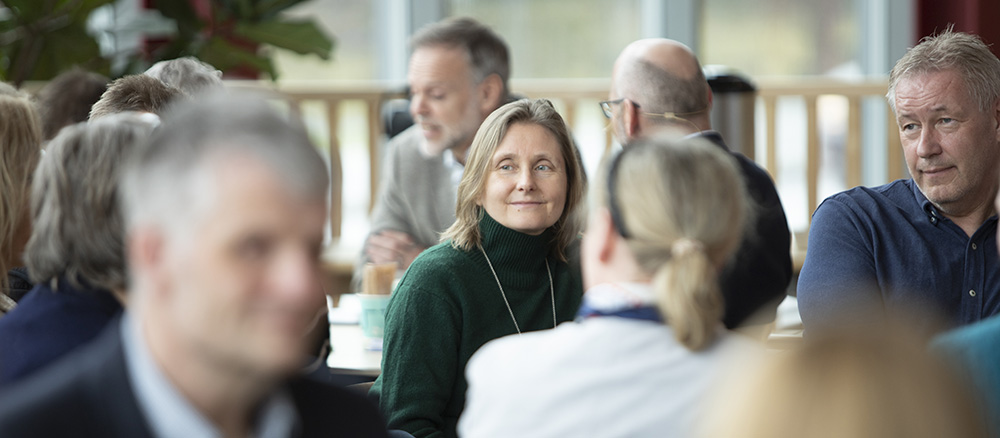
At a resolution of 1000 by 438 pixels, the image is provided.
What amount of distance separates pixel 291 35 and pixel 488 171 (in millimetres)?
2739

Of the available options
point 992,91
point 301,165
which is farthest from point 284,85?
point 301,165

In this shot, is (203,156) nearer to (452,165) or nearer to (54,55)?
(452,165)

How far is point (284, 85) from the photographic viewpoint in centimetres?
583

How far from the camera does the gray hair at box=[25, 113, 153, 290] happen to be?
1.33 meters

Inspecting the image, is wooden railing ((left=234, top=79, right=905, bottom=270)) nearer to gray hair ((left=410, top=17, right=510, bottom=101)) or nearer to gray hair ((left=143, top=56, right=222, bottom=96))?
gray hair ((left=410, top=17, right=510, bottom=101))

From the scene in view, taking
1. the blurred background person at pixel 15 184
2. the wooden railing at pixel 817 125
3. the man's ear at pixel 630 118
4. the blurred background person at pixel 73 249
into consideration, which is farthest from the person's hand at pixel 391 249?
the wooden railing at pixel 817 125

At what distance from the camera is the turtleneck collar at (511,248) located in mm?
2250

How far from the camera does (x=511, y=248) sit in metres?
2.26

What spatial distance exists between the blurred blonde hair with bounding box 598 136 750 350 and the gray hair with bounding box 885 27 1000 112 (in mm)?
1086

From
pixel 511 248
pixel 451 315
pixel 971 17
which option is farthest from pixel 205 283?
pixel 971 17

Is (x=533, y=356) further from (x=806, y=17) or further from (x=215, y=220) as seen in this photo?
(x=806, y=17)

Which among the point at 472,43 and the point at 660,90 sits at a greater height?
the point at 472,43

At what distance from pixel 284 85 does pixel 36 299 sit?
4528 mm

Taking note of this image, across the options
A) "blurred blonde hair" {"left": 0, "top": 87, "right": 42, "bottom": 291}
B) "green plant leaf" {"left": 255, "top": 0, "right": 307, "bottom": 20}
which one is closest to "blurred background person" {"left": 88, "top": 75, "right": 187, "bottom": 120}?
"blurred blonde hair" {"left": 0, "top": 87, "right": 42, "bottom": 291}
